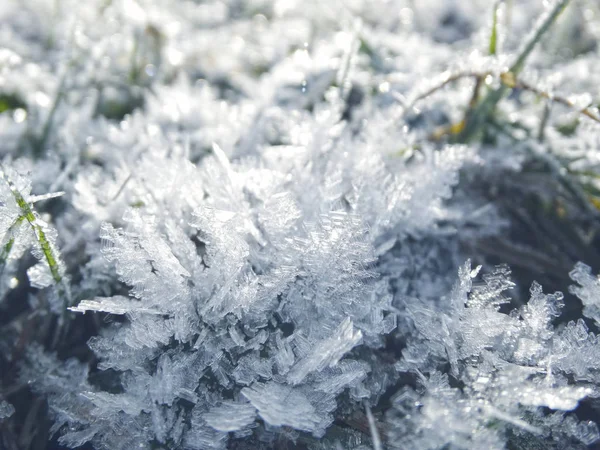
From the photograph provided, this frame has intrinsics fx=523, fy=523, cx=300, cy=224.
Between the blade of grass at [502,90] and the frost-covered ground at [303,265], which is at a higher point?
the blade of grass at [502,90]

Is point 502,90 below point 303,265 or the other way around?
the other way around

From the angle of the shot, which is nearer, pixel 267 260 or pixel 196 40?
pixel 267 260

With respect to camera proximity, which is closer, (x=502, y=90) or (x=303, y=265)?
(x=303, y=265)

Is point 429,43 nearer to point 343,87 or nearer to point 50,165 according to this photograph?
point 343,87

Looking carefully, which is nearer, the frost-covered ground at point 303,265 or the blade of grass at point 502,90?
the frost-covered ground at point 303,265

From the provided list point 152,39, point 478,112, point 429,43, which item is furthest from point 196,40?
point 478,112

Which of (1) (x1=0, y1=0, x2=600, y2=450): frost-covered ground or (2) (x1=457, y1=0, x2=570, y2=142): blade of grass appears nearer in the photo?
(1) (x1=0, y1=0, x2=600, y2=450): frost-covered ground

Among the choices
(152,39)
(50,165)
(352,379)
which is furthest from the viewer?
(152,39)

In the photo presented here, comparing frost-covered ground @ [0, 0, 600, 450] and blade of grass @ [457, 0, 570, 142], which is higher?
blade of grass @ [457, 0, 570, 142]
